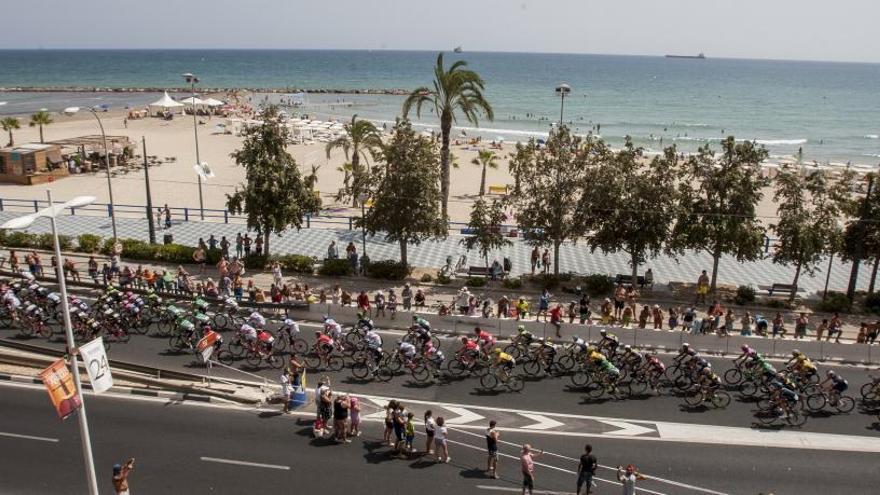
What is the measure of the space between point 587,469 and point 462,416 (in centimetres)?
486

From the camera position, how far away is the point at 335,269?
31.3 metres

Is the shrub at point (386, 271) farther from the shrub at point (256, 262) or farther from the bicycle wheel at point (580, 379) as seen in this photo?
the bicycle wheel at point (580, 379)

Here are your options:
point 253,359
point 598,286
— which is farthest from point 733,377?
point 253,359

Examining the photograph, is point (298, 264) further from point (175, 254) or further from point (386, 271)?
point (175, 254)

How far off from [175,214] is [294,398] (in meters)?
25.5

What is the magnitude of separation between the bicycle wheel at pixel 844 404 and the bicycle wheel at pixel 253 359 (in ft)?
55.8

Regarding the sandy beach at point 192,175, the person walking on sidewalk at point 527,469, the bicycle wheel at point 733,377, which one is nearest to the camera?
the person walking on sidewalk at point 527,469

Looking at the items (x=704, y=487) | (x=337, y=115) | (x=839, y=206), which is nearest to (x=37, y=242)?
(x=704, y=487)

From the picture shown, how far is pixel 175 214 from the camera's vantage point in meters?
41.4

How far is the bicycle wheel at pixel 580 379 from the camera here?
70.2 ft

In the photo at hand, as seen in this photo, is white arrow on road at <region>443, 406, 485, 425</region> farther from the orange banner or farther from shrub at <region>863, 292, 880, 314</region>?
shrub at <region>863, 292, 880, 314</region>

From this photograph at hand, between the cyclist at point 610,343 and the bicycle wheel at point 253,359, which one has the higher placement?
the cyclist at point 610,343

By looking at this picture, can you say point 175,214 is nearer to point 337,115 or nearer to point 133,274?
point 133,274

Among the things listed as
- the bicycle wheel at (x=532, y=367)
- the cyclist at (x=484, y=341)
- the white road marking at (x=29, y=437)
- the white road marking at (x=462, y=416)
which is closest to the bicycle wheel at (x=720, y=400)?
the bicycle wheel at (x=532, y=367)
